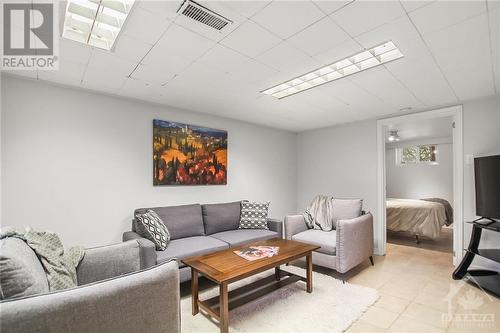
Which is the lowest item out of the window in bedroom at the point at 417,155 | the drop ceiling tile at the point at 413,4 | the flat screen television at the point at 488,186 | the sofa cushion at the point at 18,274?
the sofa cushion at the point at 18,274

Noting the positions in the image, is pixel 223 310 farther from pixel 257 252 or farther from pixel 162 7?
pixel 162 7

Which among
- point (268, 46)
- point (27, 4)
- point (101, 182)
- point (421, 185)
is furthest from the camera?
point (421, 185)

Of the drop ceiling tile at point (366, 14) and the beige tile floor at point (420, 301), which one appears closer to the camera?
the drop ceiling tile at point (366, 14)

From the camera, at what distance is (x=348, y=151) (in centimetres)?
464

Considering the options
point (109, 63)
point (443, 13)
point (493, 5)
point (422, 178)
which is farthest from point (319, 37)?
point (422, 178)

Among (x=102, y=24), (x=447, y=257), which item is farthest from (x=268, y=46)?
(x=447, y=257)

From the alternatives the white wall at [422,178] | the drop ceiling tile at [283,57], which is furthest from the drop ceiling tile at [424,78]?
the white wall at [422,178]

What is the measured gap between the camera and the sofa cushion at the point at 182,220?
3.18 metres

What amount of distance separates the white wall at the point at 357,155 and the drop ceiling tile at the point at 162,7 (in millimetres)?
3832

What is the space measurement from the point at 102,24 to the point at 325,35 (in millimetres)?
1680

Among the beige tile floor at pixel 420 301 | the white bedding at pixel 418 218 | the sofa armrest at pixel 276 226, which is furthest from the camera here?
the white bedding at pixel 418 218

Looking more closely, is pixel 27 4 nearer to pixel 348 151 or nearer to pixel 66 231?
pixel 66 231

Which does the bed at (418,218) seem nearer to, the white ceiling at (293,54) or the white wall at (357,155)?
the white wall at (357,155)

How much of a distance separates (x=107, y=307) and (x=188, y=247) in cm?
174
